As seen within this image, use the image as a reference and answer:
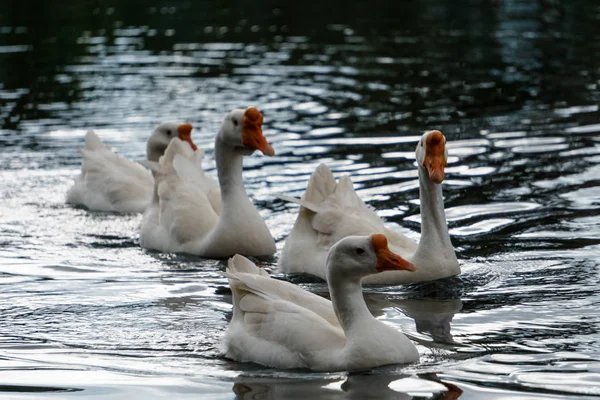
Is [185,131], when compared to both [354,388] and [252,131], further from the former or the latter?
[354,388]

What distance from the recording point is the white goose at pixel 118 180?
45.4 feet

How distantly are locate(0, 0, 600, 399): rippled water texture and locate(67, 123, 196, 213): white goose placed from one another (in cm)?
25

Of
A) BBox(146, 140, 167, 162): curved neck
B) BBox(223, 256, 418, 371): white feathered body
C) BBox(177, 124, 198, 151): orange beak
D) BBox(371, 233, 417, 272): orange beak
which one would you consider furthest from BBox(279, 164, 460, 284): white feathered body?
BBox(146, 140, 167, 162): curved neck

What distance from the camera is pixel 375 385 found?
7.30 m

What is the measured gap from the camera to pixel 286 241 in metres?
10.8

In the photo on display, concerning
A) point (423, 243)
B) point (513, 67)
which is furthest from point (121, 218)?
point (513, 67)

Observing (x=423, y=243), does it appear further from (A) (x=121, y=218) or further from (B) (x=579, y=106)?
(B) (x=579, y=106)

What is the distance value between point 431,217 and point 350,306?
8.07 ft

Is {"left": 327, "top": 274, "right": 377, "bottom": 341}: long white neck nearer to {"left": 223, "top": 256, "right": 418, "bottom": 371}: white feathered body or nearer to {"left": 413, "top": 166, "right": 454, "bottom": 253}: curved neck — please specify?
{"left": 223, "top": 256, "right": 418, "bottom": 371}: white feathered body

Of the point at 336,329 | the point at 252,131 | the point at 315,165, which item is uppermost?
the point at 252,131

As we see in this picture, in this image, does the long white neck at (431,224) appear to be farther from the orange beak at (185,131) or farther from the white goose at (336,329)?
the orange beak at (185,131)

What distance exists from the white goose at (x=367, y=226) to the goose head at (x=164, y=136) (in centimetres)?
322

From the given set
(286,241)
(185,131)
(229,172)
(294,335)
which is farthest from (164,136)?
(294,335)

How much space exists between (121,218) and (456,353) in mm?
6579
